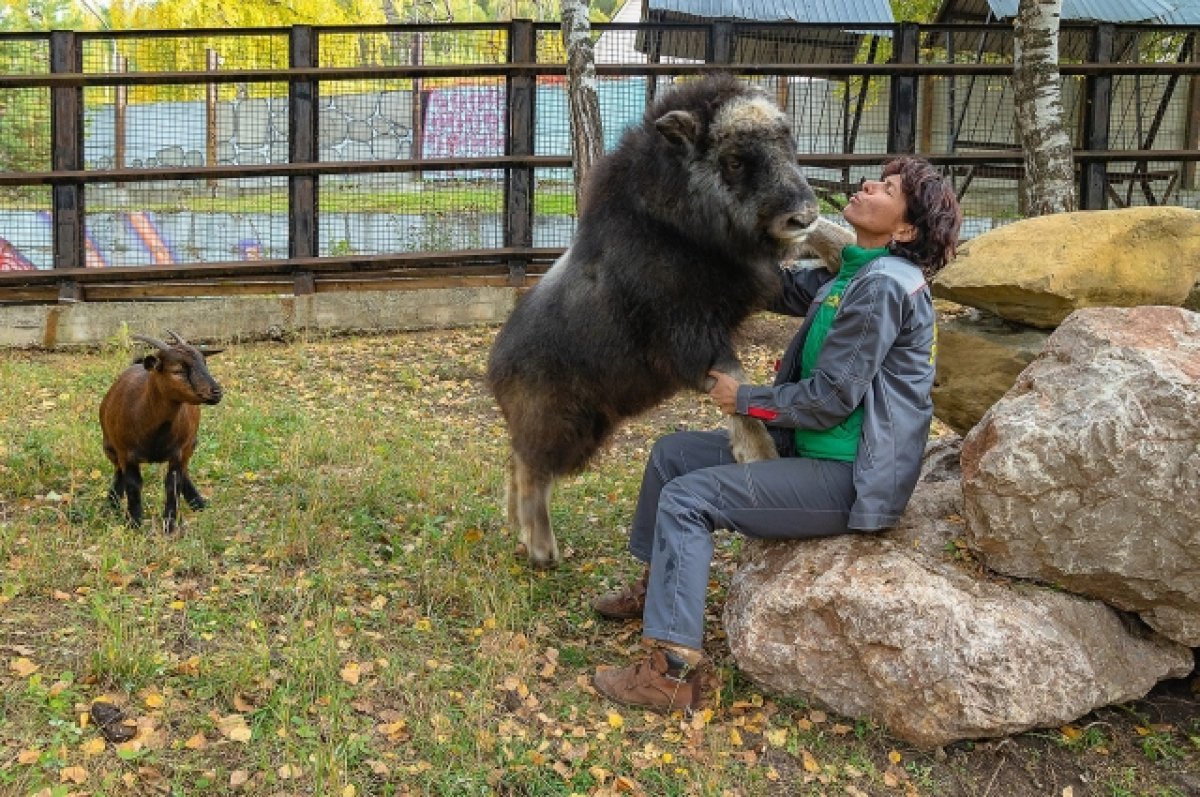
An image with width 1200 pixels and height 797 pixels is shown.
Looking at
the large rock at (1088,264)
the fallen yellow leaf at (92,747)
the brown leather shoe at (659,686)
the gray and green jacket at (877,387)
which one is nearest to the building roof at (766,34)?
the large rock at (1088,264)

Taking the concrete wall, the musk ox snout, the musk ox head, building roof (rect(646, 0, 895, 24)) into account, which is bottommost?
the concrete wall

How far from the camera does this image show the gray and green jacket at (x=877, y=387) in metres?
4.08

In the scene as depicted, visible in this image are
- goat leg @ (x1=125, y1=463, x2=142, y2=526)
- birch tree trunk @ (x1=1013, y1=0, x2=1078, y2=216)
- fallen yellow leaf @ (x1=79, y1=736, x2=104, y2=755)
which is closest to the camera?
fallen yellow leaf @ (x1=79, y1=736, x2=104, y2=755)

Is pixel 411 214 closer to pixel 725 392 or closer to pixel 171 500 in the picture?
pixel 171 500

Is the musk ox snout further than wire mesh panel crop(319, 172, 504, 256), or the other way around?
wire mesh panel crop(319, 172, 504, 256)

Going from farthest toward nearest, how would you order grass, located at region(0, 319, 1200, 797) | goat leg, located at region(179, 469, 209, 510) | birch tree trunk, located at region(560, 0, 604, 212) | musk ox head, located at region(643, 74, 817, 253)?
birch tree trunk, located at region(560, 0, 604, 212), goat leg, located at region(179, 469, 209, 510), musk ox head, located at region(643, 74, 817, 253), grass, located at region(0, 319, 1200, 797)

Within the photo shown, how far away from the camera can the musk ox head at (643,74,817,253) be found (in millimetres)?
4578

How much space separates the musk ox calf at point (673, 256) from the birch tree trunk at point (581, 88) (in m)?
4.63

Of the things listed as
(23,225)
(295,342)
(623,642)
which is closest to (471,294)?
(295,342)

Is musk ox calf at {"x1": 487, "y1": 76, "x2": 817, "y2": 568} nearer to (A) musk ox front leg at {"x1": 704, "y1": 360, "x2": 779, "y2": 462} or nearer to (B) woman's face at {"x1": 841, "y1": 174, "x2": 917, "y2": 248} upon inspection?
(A) musk ox front leg at {"x1": 704, "y1": 360, "x2": 779, "y2": 462}

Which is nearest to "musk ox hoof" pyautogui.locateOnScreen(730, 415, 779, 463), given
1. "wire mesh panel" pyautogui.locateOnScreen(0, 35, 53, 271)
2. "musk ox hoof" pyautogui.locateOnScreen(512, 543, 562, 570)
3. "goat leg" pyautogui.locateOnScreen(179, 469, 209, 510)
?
"musk ox hoof" pyautogui.locateOnScreen(512, 543, 562, 570)

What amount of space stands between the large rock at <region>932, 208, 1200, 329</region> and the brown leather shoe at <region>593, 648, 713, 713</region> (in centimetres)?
254

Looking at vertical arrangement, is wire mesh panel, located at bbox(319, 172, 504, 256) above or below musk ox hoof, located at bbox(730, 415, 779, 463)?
above

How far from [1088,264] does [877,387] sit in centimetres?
195
